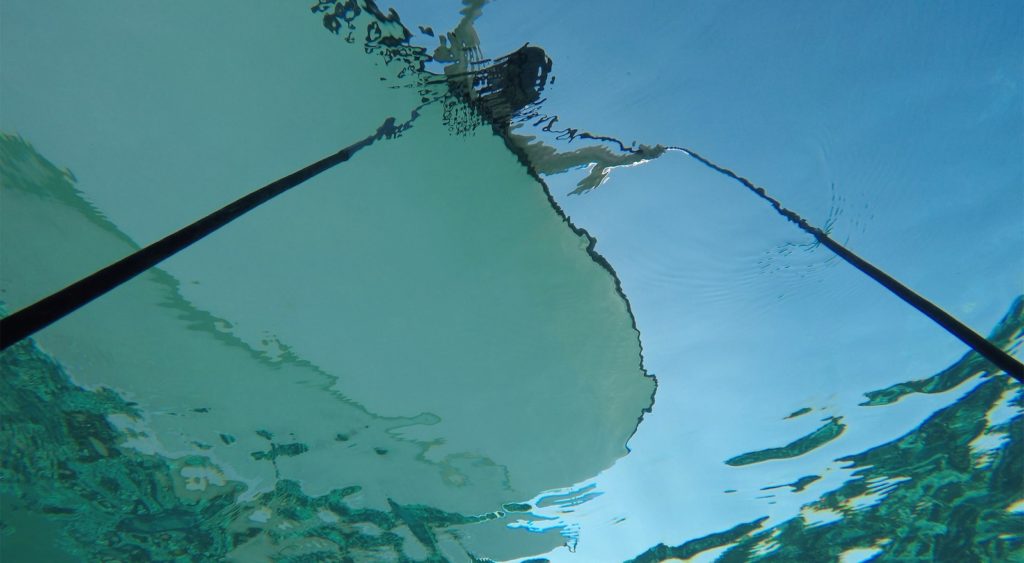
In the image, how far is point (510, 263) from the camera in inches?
259

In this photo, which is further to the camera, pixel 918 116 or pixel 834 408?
pixel 834 408

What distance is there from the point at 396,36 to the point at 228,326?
4.80m

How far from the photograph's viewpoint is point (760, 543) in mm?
11414

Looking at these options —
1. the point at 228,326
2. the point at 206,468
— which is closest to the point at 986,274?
the point at 228,326

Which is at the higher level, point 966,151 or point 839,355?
point 966,151

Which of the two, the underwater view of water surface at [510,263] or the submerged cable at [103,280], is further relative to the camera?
the underwater view of water surface at [510,263]

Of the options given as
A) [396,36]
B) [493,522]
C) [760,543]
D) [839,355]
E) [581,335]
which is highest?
[396,36]

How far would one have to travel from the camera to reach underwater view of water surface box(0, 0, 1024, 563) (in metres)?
4.85

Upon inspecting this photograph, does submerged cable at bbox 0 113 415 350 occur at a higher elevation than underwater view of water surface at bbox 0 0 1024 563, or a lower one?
lower

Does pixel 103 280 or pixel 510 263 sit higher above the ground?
pixel 510 263

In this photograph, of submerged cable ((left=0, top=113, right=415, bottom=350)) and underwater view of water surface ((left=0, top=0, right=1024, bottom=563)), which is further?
underwater view of water surface ((left=0, top=0, right=1024, bottom=563))

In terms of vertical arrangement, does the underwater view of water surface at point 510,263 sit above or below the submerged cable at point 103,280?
above

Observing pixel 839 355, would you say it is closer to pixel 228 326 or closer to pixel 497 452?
pixel 497 452

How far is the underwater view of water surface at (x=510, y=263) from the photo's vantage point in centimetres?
485
